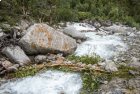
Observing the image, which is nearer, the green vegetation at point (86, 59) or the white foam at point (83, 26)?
the green vegetation at point (86, 59)

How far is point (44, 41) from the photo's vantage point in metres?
9.86

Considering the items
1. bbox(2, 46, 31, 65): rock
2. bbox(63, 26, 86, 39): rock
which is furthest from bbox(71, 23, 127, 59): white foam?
bbox(2, 46, 31, 65): rock

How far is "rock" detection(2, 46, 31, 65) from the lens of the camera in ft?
30.6

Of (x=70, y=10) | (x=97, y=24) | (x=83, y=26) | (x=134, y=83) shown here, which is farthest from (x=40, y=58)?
(x=70, y=10)

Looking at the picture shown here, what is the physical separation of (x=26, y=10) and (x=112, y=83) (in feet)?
A: 20.1

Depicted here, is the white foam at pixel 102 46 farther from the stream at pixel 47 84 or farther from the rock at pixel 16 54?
the rock at pixel 16 54

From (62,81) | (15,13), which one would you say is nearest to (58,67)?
(62,81)

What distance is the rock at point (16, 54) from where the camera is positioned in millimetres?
9312

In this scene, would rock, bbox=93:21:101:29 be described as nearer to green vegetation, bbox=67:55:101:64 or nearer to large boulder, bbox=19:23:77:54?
large boulder, bbox=19:23:77:54

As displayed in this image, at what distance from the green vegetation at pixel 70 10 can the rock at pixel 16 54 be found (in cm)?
214

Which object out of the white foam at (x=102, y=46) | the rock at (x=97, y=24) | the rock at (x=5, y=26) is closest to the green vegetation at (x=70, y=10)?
the rock at (x=5, y=26)

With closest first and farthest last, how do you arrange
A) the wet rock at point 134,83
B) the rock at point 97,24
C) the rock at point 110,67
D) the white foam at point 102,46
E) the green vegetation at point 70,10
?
the wet rock at point 134,83
the rock at point 110,67
the white foam at point 102,46
the green vegetation at point 70,10
the rock at point 97,24

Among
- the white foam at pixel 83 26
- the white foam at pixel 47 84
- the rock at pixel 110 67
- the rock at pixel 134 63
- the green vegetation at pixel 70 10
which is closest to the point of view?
the white foam at pixel 47 84

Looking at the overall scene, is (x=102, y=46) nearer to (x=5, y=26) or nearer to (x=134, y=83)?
(x=134, y=83)
